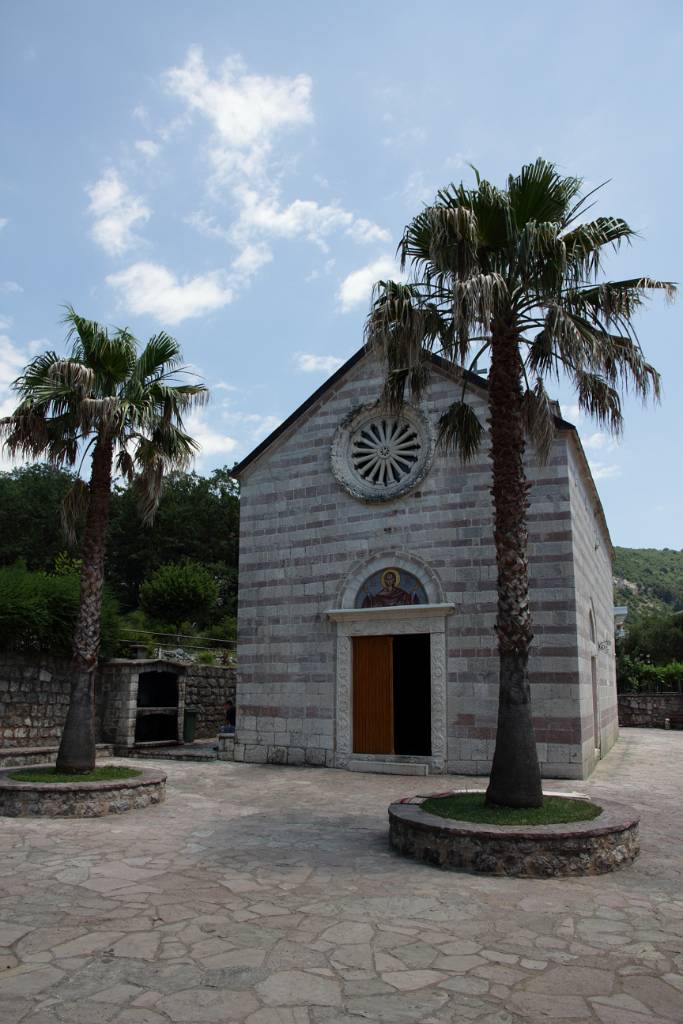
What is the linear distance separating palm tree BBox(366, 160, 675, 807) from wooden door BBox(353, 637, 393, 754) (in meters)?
6.39

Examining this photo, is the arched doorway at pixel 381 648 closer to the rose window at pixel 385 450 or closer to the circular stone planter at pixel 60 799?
the rose window at pixel 385 450

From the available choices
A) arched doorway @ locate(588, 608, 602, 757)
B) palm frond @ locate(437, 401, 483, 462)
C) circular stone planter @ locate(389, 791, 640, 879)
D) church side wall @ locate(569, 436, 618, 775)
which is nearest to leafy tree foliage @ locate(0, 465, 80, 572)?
church side wall @ locate(569, 436, 618, 775)

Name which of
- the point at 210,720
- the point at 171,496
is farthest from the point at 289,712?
the point at 171,496

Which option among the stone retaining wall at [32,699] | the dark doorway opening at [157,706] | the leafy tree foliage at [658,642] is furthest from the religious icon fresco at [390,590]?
the leafy tree foliage at [658,642]

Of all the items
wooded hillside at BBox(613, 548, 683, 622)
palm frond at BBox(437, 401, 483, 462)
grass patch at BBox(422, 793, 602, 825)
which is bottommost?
grass patch at BBox(422, 793, 602, 825)

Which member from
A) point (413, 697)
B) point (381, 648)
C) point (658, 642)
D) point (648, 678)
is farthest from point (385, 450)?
point (658, 642)

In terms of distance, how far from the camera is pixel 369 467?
52.1 feet

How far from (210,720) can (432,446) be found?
1153 centimetres

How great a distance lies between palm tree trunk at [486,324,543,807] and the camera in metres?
8.23

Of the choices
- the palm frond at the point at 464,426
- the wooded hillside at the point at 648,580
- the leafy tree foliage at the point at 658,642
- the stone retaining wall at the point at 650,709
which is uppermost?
the wooded hillside at the point at 648,580

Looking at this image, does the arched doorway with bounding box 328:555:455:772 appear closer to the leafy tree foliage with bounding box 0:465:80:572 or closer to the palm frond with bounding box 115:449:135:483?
the palm frond with bounding box 115:449:135:483

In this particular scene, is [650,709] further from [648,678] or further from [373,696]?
[373,696]

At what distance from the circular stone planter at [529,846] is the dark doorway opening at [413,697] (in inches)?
298

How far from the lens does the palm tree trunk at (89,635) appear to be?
11.3m
